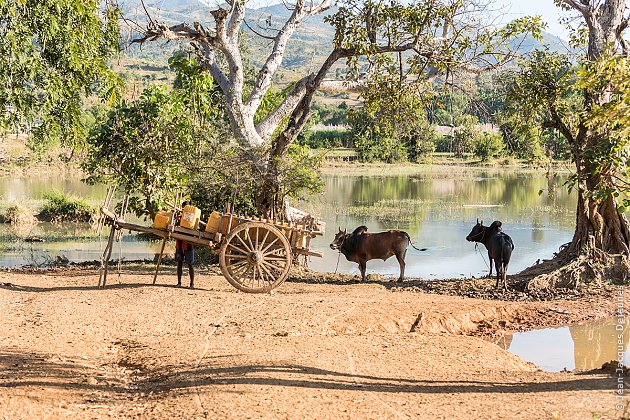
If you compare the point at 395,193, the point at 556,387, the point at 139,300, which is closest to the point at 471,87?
the point at 139,300

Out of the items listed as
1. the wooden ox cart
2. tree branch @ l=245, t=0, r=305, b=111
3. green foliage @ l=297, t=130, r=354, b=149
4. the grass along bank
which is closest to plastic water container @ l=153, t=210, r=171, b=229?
the wooden ox cart

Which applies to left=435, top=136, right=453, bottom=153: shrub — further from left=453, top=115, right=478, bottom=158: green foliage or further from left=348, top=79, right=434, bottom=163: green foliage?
left=348, top=79, right=434, bottom=163: green foliage

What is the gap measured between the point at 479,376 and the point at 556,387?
0.85m

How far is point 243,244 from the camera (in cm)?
1192

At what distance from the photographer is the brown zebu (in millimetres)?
15477

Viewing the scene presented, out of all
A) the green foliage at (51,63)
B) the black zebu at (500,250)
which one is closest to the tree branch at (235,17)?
the green foliage at (51,63)

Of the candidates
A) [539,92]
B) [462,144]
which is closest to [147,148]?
[539,92]

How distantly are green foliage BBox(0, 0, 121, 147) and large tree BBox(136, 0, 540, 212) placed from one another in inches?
154

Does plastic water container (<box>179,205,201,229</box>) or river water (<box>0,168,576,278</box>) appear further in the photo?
river water (<box>0,168,576,278</box>)

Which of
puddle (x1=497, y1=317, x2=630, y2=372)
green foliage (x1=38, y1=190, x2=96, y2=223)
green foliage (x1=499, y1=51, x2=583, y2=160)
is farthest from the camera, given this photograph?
green foliage (x1=38, y1=190, x2=96, y2=223)

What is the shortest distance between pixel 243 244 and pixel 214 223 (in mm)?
578

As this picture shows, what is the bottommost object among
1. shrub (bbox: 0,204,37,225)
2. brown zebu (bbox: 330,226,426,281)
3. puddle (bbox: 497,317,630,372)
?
puddle (bbox: 497,317,630,372)

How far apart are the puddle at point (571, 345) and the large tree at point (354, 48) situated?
18.5 ft

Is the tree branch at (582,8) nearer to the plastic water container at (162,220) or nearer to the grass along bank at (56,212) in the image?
the plastic water container at (162,220)
